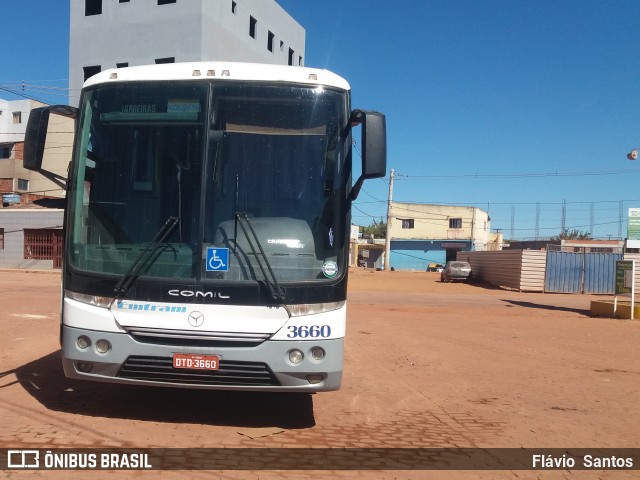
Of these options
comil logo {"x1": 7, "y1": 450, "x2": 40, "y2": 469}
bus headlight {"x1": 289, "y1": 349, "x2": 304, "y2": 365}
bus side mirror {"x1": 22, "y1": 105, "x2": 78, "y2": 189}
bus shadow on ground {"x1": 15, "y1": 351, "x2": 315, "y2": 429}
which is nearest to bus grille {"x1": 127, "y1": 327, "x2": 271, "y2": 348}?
bus headlight {"x1": 289, "y1": 349, "x2": 304, "y2": 365}

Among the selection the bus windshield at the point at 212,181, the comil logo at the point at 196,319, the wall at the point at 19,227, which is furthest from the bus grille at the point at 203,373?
the wall at the point at 19,227

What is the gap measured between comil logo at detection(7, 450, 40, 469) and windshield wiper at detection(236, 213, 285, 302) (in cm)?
216

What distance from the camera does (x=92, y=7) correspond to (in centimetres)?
3338

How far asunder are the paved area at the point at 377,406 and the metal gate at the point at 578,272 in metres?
18.8

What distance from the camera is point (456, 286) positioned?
32188mm

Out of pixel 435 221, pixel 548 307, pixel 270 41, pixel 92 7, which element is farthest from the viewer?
pixel 435 221

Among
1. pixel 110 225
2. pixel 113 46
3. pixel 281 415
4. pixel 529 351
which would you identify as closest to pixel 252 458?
pixel 281 415

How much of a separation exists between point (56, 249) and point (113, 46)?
12.4 m

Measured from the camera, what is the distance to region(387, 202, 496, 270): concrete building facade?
6228 centimetres

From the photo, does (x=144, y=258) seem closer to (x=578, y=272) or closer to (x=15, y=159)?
(x=578, y=272)

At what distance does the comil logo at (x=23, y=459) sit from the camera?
4.18 m

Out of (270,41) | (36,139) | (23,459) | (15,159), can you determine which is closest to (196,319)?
(23,459)

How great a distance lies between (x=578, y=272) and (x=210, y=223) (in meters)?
28.0

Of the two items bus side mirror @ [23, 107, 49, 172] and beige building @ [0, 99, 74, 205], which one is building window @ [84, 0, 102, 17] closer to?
beige building @ [0, 99, 74, 205]
